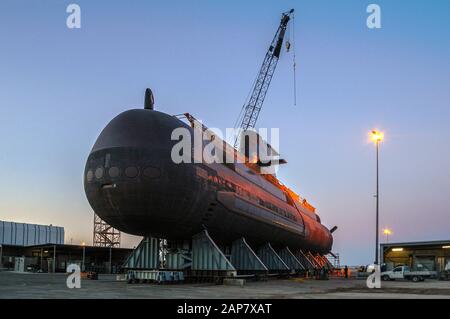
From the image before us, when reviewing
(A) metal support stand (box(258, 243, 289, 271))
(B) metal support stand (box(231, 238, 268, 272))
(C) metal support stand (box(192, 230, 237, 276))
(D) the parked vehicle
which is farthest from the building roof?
(C) metal support stand (box(192, 230, 237, 276))

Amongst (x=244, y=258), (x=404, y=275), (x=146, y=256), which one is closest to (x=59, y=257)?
(x=244, y=258)

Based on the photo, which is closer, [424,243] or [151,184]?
[151,184]

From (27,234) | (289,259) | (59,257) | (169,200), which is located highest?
(169,200)

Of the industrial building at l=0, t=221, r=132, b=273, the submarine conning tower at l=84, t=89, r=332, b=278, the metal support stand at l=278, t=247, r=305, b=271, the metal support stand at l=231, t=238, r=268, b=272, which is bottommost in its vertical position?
the industrial building at l=0, t=221, r=132, b=273

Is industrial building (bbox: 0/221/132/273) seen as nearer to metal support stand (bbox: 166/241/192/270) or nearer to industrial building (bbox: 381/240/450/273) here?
metal support stand (bbox: 166/241/192/270)

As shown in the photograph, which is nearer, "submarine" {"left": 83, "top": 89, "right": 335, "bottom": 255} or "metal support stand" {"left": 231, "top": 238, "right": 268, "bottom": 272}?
"submarine" {"left": 83, "top": 89, "right": 335, "bottom": 255}

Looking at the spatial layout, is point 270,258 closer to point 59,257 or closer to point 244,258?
point 244,258

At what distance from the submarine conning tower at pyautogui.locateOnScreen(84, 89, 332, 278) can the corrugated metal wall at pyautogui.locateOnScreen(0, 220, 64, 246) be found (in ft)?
300

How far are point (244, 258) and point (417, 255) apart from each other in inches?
1876

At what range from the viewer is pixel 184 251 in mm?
34688

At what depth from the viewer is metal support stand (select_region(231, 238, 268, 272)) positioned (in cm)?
3931

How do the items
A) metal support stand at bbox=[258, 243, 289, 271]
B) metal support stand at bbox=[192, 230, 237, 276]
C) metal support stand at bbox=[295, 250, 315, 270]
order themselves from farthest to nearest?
metal support stand at bbox=[295, 250, 315, 270] → metal support stand at bbox=[258, 243, 289, 271] → metal support stand at bbox=[192, 230, 237, 276]

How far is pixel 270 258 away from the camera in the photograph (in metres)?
47.7
